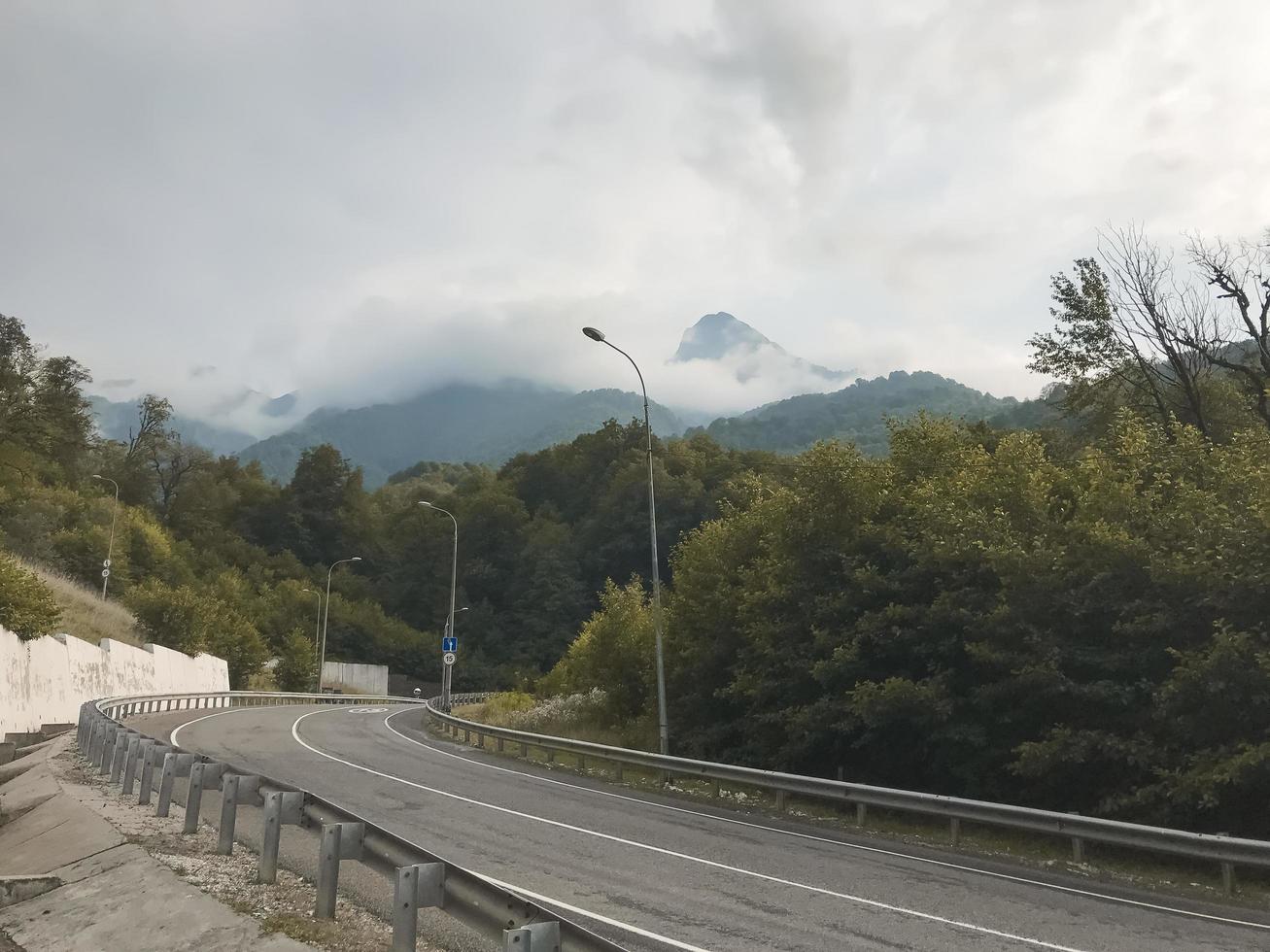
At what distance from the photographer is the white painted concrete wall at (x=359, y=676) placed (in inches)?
3110

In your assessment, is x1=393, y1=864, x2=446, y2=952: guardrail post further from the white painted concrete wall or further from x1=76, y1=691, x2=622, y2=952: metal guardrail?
the white painted concrete wall

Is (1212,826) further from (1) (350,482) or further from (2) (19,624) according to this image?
(1) (350,482)

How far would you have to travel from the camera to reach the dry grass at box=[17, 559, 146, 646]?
128ft

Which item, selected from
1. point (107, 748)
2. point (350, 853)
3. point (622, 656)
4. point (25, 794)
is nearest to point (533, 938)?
point (350, 853)

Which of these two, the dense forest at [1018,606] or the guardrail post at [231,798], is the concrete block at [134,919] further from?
the dense forest at [1018,606]

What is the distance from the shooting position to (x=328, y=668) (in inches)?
3078

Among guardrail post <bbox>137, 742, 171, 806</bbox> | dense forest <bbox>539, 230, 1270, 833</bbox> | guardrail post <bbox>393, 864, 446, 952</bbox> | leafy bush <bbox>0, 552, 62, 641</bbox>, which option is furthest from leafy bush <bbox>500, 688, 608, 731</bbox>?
guardrail post <bbox>393, 864, 446, 952</bbox>

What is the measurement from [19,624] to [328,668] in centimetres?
5691

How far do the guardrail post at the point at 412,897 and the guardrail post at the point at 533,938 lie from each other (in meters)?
1.32

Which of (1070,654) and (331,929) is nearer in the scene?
(331,929)

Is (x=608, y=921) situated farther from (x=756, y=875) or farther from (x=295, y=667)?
(x=295, y=667)

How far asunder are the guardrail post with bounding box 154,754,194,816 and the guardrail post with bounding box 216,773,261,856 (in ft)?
5.39

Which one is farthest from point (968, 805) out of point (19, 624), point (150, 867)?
point (19, 624)

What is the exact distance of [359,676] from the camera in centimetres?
8406
